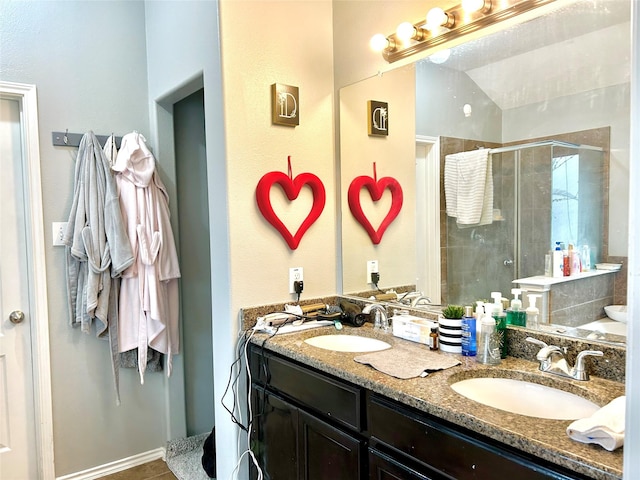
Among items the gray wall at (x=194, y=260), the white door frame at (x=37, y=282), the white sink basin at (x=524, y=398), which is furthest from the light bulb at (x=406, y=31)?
the white door frame at (x=37, y=282)

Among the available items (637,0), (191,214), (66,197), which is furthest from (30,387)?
(637,0)

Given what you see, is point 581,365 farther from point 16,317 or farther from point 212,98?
point 16,317

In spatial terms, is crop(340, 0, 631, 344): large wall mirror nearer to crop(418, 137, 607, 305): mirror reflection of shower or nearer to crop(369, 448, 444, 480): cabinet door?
crop(418, 137, 607, 305): mirror reflection of shower

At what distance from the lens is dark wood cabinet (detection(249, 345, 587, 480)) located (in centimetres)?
106

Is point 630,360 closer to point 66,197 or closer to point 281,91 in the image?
point 281,91

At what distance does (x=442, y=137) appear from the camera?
1867 mm

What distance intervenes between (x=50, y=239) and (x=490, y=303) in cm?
223

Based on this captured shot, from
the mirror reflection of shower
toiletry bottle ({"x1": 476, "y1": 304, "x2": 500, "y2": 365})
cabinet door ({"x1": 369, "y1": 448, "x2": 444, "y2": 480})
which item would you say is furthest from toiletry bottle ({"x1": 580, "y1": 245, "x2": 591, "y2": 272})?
cabinet door ({"x1": 369, "y1": 448, "x2": 444, "y2": 480})

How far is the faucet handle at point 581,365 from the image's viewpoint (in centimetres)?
127

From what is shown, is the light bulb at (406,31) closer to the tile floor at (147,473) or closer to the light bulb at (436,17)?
the light bulb at (436,17)

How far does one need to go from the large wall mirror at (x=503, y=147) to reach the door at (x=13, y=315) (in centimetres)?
174

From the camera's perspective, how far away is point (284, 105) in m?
2.10

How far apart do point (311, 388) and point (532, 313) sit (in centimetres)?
82

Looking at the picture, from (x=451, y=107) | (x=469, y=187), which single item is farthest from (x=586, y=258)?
(x=451, y=107)
